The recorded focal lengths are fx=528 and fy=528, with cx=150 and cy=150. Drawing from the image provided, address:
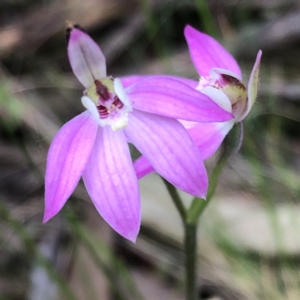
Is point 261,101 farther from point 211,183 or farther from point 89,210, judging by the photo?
point 211,183

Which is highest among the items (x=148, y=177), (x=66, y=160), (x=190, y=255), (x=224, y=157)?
(x=66, y=160)

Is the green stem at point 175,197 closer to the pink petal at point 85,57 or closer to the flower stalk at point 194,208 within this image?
the flower stalk at point 194,208

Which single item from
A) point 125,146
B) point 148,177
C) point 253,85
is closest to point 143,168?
point 125,146

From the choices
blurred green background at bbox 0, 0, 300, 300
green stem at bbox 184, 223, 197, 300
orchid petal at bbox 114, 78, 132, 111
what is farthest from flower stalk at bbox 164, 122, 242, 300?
blurred green background at bbox 0, 0, 300, 300

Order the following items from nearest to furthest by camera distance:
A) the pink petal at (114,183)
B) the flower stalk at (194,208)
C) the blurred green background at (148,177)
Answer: the pink petal at (114,183) < the flower stalk at (194,208) < the blurred green background at (148,177)

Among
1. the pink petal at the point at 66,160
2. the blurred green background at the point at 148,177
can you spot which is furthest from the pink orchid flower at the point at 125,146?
the blurred green background at the point at 148,177

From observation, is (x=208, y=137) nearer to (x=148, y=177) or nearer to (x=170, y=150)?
(x=170, y=150)

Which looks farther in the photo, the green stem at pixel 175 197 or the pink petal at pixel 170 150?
the green stem at pixel 175 197
